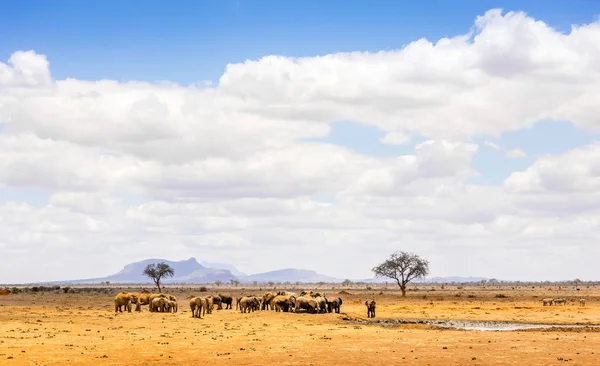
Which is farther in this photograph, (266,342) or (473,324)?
(473,324)

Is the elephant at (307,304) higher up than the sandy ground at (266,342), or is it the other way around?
the elephant at (307,304)

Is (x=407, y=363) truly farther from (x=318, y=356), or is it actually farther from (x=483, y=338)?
(x=483, y=338)

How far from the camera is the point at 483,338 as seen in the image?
142ft

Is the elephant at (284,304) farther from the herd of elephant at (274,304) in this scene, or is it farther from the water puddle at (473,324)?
the water puddle at (473,324)

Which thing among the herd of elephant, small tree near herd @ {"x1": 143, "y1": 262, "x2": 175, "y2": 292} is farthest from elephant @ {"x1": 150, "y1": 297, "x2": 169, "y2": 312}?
small tree near herd @ {"x1": 143, "y1": 262, "x2": 175, "y2": 292}

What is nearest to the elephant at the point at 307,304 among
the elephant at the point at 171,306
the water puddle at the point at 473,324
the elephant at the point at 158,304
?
the water puddle at the point at 473,324

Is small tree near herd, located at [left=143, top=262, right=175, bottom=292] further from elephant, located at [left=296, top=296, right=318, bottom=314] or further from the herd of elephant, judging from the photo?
elephant, located at [left=296, top=296, right=318, bottom=314]

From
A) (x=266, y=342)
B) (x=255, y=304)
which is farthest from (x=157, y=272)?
(x=266, y=342)

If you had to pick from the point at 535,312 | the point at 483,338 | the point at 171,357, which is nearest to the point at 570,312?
the point at 535,312

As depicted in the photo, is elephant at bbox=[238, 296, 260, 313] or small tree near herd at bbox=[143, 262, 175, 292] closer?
elephant at bbox=[238, 296, 260, 313]

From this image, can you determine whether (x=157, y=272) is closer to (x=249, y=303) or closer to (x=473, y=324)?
(x=249, y=303)

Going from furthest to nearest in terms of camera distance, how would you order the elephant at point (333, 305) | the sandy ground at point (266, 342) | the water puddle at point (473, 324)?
the elephant at point (333, 305), the water puddle at point (473, 324), the sandy ground at point (266, 342)

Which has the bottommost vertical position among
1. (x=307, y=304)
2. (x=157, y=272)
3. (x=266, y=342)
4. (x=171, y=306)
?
(x=266, y=342)

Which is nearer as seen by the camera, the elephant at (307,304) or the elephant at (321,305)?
the elephant at (307,304)
